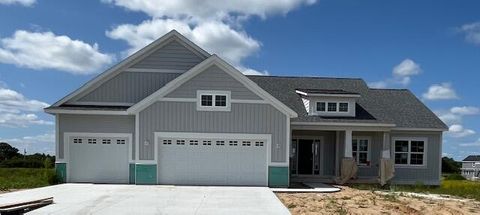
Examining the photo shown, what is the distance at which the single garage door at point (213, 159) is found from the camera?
19750 millimetres

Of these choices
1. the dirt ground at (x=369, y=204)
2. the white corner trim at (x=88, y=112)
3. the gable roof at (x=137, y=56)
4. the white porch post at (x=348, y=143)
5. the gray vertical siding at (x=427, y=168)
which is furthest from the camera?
the gray vertical siding at (x=427, y=168)

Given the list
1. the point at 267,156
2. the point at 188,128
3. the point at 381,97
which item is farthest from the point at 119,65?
the point at 381,97

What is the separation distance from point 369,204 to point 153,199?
632cm

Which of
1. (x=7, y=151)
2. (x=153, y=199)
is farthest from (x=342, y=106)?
(x=7, y=151)

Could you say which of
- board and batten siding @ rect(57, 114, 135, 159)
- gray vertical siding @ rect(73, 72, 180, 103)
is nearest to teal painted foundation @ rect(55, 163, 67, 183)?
board and batten siding @ rect(57, 114, 135, 159)

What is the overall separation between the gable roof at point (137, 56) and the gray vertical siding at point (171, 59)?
0.60 feet

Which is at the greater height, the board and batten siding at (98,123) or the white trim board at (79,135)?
the board and batten siding at (98,123)

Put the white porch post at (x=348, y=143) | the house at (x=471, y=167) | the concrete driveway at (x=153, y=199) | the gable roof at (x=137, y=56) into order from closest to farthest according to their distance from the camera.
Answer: the concrete driveway at (x=153, y=199) → the gable roof at (x=137, y=56) → the white porch post at (x=348, y=143) → the house at (x=471, y=167)

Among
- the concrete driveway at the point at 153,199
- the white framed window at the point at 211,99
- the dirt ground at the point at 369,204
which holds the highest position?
the white framed window at the point at 211,99

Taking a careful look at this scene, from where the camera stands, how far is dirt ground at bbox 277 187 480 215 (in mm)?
13656

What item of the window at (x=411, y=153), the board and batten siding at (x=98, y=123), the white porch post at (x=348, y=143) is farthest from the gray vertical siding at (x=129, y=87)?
the window at (x=411, y=153)

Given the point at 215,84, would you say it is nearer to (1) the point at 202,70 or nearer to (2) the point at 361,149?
(1) the point at 202,70

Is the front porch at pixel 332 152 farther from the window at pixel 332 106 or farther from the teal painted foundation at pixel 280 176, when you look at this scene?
the teal painted foundation at pixel 280 176

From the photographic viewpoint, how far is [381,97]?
85.3 feet
